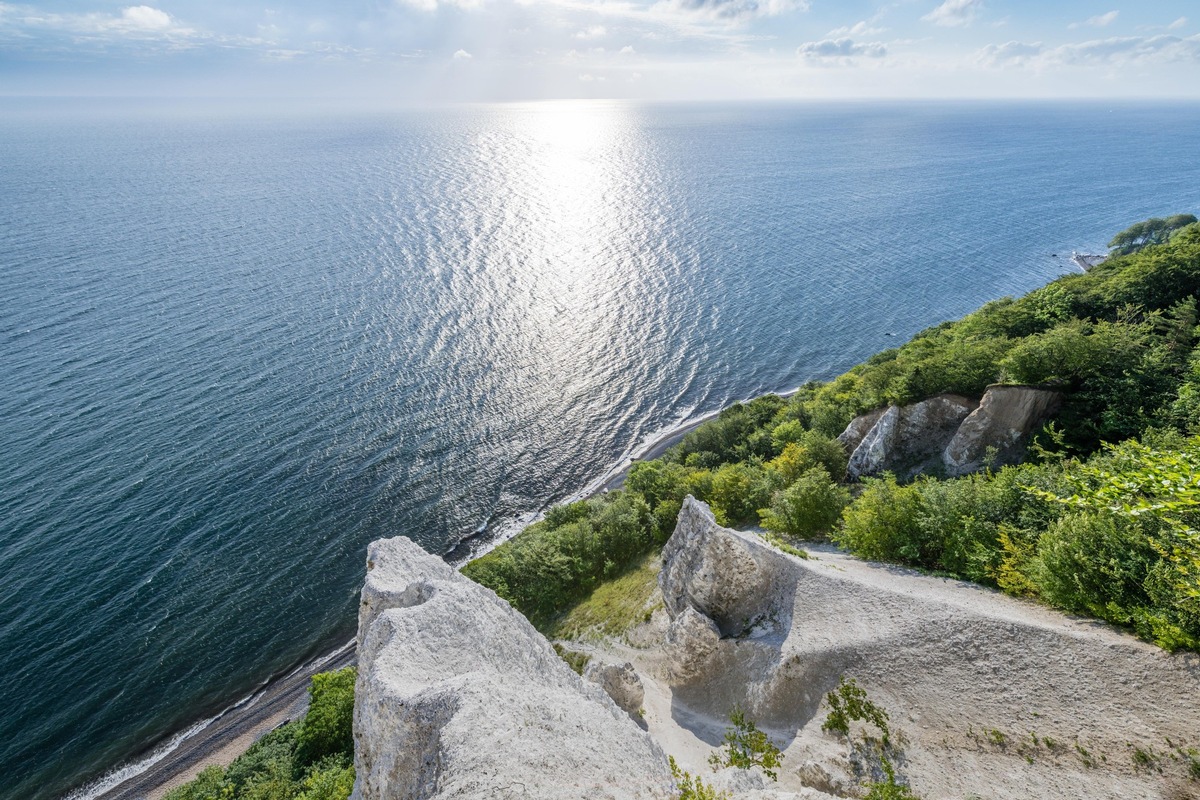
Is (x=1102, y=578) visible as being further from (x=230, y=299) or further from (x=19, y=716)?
(x=230, y=299)

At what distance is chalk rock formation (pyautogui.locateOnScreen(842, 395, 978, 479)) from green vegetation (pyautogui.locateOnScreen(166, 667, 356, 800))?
3818cm

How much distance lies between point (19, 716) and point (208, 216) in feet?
403

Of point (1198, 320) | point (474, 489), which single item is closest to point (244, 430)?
point (474, 489)

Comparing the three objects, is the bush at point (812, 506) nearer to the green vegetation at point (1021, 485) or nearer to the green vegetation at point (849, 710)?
the green vegetation at point (1021, 485)

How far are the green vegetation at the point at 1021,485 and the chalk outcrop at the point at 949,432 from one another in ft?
3.11

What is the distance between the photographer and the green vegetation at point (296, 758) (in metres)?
32.6

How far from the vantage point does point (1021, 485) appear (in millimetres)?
27375

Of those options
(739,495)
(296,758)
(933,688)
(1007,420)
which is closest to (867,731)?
(933,688)

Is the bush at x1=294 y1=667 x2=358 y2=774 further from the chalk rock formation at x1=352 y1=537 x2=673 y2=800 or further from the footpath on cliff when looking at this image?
the chalk rock formation at x1=352 y1=537 x2=673 y2=800

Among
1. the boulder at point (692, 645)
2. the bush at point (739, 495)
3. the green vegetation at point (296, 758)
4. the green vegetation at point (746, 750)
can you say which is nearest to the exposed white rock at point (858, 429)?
the bush at point (739, 495)

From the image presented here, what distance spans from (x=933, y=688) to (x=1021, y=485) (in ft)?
36.2

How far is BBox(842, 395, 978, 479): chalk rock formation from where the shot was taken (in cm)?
4072

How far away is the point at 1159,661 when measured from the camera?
1888 cm

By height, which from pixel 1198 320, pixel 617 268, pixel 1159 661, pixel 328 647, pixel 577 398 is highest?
pixel 1198 320
